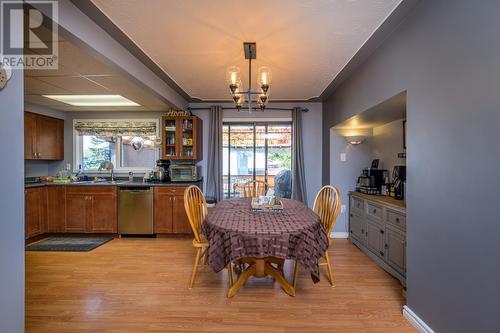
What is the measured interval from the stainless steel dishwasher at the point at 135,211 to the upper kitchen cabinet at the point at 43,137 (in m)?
1.66

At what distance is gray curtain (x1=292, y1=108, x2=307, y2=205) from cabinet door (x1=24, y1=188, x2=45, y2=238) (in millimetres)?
4247

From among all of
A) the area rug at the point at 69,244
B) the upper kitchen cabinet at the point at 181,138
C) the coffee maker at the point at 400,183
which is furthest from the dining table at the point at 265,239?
the area rug at the point at 69,244

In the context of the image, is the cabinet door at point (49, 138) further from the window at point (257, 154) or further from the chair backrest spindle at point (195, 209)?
the chair backrest spindle at point (195, 209)

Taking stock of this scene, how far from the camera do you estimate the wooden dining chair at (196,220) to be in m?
2.29

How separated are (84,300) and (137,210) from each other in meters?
1.87

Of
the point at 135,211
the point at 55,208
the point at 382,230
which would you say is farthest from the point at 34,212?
the point at 382,230

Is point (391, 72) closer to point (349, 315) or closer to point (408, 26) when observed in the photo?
point (408, 26)

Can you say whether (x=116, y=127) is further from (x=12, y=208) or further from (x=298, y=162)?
(x=12, y=208)

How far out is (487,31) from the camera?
4.07 feet

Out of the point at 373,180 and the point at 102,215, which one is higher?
the point at 373,180

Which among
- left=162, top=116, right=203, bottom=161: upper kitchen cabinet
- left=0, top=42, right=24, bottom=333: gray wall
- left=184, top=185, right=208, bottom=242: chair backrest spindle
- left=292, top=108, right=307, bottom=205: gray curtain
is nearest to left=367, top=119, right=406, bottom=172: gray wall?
left=292, top=108, right=307, bottom=205: gray curtain

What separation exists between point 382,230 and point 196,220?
216 cm

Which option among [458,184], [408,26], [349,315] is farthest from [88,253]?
[408,26]

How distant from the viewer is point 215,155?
4332 mm
